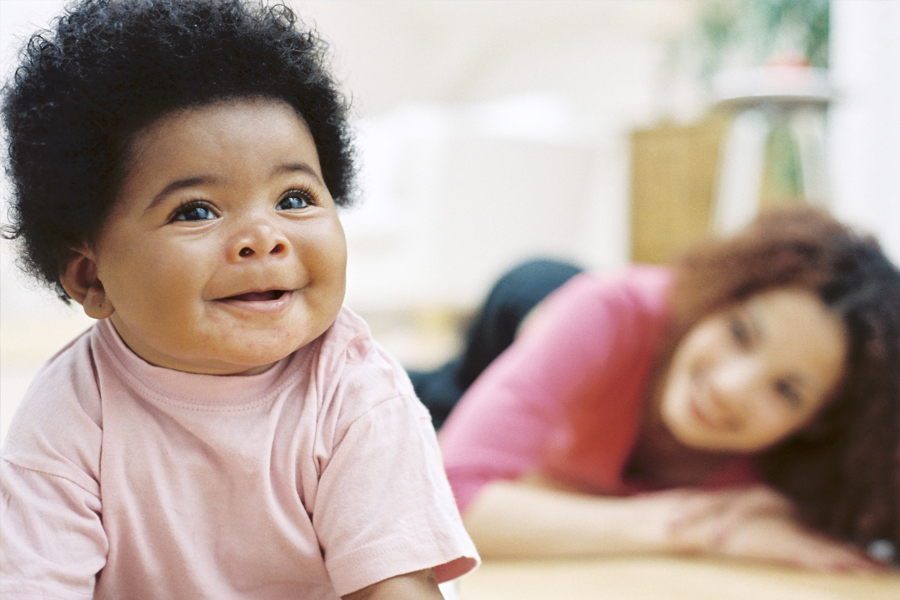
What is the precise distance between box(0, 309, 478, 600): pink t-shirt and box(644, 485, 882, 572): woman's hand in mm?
703

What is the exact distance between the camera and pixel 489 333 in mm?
1522

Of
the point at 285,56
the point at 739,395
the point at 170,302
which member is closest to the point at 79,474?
the point at 170,302

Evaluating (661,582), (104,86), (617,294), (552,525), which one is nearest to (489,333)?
(617,294)

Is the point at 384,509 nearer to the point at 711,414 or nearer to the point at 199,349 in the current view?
the point at 199,349

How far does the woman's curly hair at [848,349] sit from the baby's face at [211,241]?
858 mm

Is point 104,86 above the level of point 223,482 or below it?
above

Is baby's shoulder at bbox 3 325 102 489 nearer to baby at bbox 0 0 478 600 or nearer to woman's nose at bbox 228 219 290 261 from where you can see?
→ baby at bbox 0 0 478 600

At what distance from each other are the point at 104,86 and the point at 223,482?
221 millimetres

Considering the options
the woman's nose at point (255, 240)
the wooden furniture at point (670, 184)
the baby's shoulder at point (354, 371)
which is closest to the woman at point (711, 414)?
the baby's shoulder at point (354, 371)

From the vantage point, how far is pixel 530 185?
3.36m

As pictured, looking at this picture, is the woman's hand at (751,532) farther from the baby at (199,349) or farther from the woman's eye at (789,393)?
the baby at (199,349)

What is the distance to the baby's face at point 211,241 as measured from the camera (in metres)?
0.42

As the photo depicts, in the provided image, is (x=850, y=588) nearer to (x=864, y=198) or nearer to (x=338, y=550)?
(x=338, y=550)

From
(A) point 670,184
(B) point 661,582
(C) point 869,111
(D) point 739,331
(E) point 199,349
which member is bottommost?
(B) point 661,582
